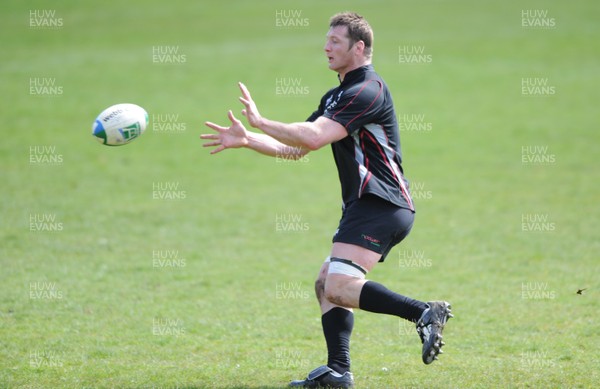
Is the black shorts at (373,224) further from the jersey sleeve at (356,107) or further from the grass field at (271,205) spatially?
the grass field at (271,205)

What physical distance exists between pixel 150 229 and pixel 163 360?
6.59 meters

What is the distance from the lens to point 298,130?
6371 millimetres

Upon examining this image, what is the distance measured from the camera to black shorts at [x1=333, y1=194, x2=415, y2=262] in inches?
263

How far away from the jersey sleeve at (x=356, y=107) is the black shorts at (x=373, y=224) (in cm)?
69

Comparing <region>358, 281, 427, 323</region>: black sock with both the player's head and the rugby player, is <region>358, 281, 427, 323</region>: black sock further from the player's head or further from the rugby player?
the player's head

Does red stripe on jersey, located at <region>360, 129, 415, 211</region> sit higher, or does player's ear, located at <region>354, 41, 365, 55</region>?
player's ear, located at <region>354, 41, 365, 55</region>

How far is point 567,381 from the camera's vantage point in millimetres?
6812

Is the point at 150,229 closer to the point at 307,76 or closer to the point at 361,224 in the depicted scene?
the point at 361,224

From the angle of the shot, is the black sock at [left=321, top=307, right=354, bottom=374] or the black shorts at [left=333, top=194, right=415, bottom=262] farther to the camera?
the black sock at [left=321, top=307, right=354, bottom=374]

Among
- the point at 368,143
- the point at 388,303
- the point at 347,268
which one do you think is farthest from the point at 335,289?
the point at 368,143

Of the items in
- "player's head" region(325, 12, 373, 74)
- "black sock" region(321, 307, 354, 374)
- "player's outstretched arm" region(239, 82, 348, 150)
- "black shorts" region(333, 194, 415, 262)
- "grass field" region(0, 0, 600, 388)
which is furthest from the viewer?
"grass field" region(0, 0, 600, 388)

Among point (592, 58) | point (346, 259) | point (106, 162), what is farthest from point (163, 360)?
point (592, 58)

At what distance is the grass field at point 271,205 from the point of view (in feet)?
25.7

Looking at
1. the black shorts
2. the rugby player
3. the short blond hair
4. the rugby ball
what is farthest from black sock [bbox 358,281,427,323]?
the rugby ball
